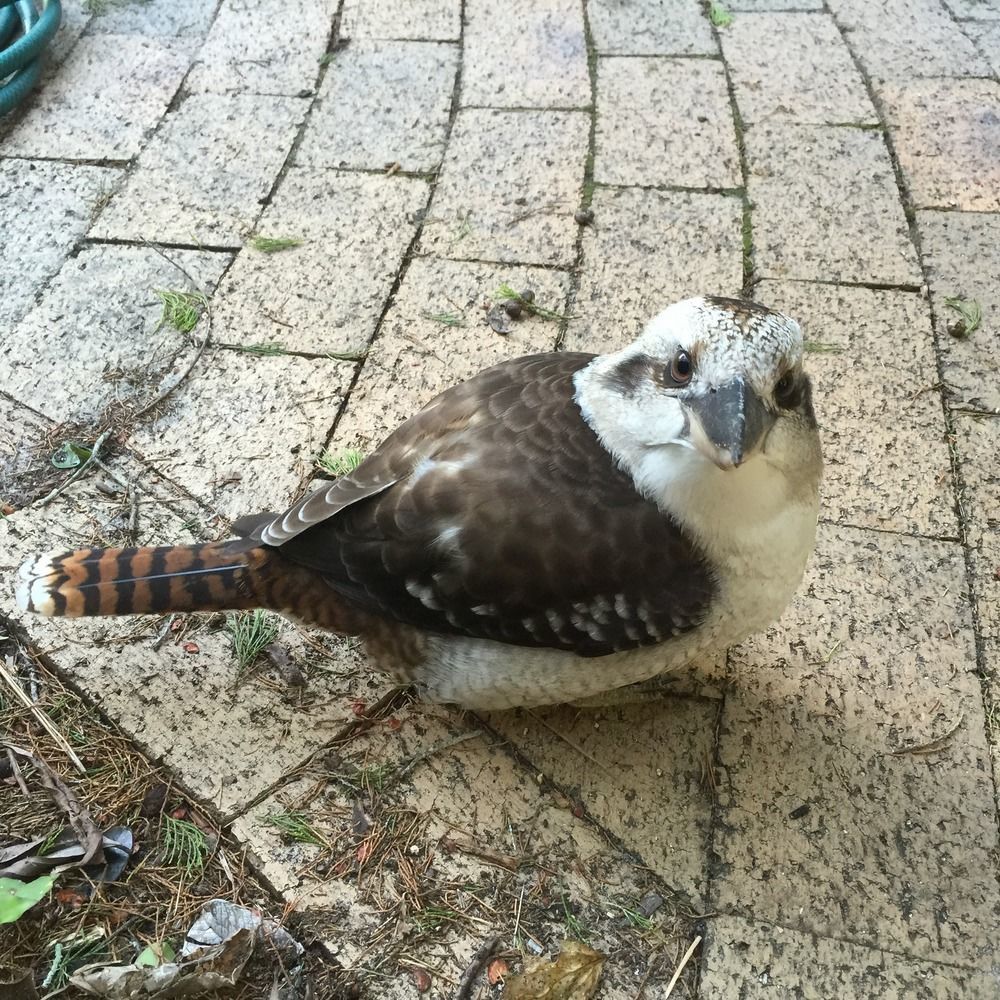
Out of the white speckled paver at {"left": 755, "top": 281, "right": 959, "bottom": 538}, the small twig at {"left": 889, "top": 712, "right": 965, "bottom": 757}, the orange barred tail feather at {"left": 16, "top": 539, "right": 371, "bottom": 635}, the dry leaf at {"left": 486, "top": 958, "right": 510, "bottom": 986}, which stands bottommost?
the small twig at {"left": 889, "top": 712, "right": 965, "bottom": 757}

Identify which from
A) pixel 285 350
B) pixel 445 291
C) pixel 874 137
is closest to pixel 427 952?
pixel 285 350

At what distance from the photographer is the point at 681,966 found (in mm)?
2086

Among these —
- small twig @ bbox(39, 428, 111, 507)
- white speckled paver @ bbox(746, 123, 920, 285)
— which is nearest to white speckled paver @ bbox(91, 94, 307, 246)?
small twig @ bbox(39, 428, 111, 507)

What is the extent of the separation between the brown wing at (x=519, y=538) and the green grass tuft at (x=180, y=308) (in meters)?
1.54

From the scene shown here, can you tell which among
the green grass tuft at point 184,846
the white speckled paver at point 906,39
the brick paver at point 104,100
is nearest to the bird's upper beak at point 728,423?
the green grass tuft at point 184,846

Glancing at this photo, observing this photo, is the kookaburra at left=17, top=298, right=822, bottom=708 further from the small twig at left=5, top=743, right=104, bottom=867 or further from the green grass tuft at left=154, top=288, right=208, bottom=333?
the green grass tuft at left=154, top=288, right=208, bottom=333

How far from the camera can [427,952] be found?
2.11 metres

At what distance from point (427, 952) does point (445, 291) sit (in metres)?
2.37

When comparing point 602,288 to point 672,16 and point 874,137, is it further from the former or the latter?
point 672,16

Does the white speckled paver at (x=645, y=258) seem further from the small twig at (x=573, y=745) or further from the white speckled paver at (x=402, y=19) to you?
the white speckled paver at (x=402, y=19)

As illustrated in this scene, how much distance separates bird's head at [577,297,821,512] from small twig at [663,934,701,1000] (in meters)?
1.08

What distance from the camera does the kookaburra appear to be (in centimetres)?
190

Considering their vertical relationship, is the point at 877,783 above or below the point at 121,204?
below

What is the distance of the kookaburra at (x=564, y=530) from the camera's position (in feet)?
6.25
